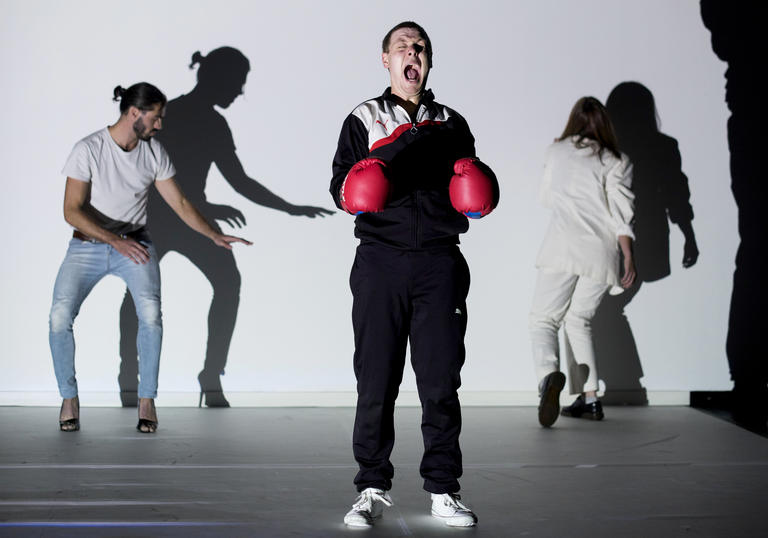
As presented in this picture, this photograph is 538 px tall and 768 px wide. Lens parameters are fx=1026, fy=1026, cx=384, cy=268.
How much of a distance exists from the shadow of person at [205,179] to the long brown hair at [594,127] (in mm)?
1438

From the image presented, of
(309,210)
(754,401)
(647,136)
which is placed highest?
(647,136)

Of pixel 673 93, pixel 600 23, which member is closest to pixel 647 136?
pixel 673 93

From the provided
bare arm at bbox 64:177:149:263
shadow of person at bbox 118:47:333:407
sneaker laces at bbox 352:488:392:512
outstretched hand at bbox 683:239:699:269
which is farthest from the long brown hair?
sneaker laces at bbox 352:488:392:512

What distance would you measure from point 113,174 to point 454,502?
2126 millimetres

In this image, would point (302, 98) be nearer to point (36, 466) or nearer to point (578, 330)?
point (578, 330)

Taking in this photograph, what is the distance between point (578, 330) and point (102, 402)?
7.18 feet

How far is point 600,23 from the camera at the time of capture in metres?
5.00

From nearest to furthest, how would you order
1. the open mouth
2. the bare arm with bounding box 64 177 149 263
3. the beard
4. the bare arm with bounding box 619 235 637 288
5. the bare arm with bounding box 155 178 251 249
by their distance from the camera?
the open mouth
the bare arm with bounding box 64 177 149 263
the beard
the bare arm with bounding box 155 178 251 249
the bare arm with bounding box 619 235 637 288

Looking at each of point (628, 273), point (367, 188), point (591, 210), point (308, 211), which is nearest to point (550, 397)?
point (628, 273)

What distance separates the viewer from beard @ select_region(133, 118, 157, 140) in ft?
13.3

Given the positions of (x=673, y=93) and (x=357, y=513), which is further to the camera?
(x=673, y=93)

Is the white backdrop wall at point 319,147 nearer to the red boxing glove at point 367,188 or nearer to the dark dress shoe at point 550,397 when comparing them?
the dark dress shoe at point 550,397

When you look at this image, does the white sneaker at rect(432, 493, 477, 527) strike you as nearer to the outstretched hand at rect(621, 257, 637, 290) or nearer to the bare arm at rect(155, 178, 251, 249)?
the bare arm at rect(155, 178, 251, 249)

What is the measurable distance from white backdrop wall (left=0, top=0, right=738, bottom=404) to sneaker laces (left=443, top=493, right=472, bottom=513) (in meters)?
2.20
